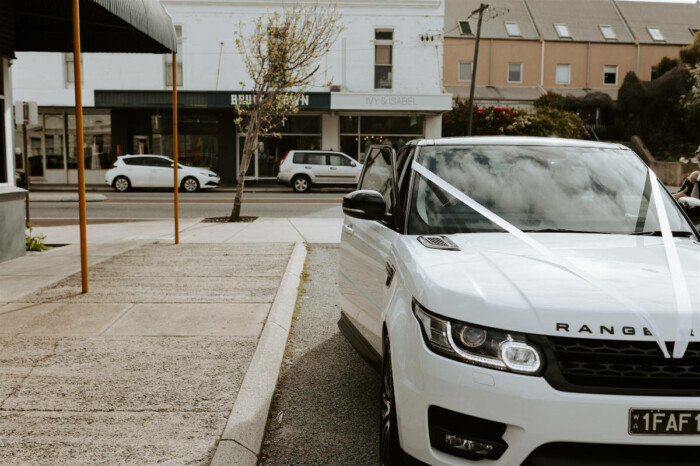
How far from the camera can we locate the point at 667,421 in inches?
101

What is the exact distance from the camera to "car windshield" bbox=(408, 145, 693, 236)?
155 inches

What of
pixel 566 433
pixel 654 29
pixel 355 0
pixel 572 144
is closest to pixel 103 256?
pixel 572 144

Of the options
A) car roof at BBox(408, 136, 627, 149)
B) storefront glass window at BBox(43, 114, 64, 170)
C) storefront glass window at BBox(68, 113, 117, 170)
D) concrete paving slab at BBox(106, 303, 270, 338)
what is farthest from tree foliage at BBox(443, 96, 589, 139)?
car roof at BBox(408, 136, 627, 149)

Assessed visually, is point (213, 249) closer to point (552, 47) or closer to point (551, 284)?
point (551, 284)

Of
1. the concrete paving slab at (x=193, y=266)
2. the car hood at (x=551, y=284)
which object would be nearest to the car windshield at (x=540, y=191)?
the car hood at (x=551, y=284)

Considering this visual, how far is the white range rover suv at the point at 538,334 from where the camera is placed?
2570mm

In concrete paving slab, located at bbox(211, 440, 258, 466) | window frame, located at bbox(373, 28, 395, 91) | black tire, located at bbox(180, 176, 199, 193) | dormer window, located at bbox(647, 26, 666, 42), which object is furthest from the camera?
dormer window, located at bbox(647, 26, 666, 42)

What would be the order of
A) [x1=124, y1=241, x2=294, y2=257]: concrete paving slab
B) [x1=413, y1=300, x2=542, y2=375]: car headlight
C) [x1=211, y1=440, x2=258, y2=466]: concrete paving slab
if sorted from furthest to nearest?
[x1=124, y1=241, x2=294, y2=257]: concrete paving slab
[x1=211, y1=440, x2=258, y2=466]: concrete paving slab
[x1=413, y1=300, x2=542, y2=375]: car headlight

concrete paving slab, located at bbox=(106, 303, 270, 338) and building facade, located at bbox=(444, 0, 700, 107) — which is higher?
building facade, located at bbox=(444, 0, 700, 107)

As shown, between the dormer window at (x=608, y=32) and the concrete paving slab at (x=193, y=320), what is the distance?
49.9m

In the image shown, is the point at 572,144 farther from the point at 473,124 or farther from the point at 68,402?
the point at 473,124

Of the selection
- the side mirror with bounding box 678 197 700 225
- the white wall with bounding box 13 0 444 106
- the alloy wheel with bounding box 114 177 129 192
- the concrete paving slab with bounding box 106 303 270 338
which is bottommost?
the concrete paving slab with bounding box 106 303 270 338

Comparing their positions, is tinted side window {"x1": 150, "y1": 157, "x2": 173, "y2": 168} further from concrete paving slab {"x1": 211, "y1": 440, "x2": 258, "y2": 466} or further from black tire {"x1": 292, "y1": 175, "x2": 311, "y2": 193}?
concrete paving slab {"x1": 211, "y1": 440, "x2": 258, "y2": 466}

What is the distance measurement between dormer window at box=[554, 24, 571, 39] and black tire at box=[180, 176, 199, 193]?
1263 inches
